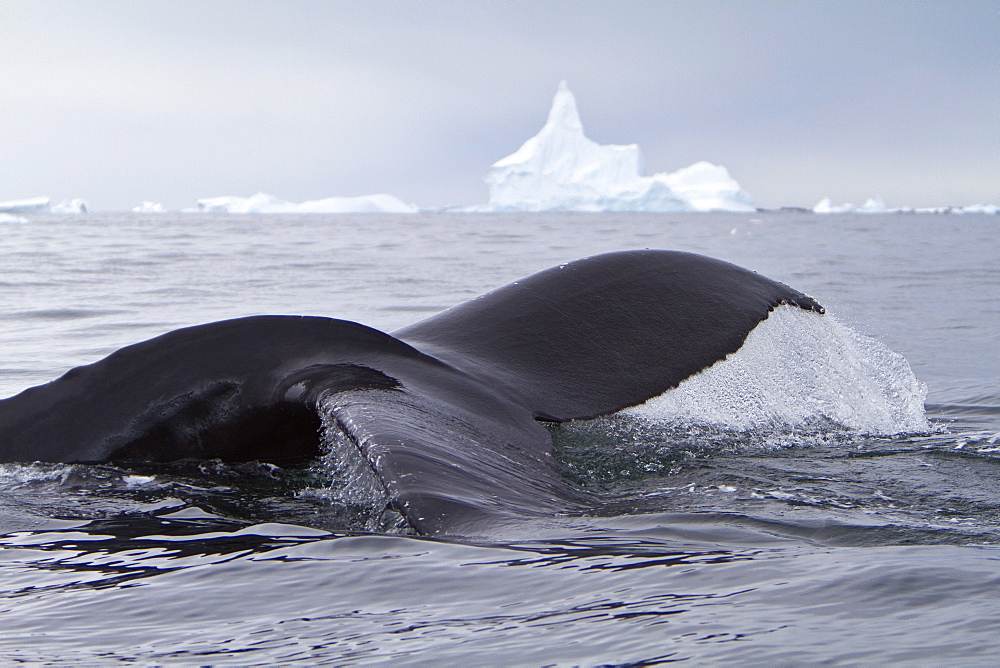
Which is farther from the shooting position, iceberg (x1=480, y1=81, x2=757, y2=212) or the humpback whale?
iceberg (x1=480, y1=81, x2=757, y2=212)

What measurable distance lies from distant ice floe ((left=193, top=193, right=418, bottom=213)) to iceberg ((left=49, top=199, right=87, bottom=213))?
1346cm

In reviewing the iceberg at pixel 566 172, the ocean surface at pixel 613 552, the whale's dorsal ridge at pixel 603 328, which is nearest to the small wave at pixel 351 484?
the ocean surface at pixel 613 552

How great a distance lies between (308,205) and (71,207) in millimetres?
18465

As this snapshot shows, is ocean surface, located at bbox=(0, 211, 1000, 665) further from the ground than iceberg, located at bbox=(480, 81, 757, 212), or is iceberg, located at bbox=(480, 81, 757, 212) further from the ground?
iceberg, located at bbox=(480, 81, 757, 212)

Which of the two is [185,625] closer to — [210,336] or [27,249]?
[210,336]

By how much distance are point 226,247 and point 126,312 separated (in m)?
14.8

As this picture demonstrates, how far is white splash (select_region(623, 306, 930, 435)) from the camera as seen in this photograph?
3762mm

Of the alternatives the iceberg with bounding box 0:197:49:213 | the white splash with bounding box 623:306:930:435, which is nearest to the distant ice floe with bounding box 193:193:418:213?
the iceberg with bounding box 0:197:49:213

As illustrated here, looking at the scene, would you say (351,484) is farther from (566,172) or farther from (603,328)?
(566,172)

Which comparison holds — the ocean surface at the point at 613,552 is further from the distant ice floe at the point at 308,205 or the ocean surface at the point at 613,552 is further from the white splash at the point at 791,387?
the distant ice floe at the point at 308,205

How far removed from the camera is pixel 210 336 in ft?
9.66

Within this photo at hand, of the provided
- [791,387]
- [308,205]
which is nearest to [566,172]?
[308,205]

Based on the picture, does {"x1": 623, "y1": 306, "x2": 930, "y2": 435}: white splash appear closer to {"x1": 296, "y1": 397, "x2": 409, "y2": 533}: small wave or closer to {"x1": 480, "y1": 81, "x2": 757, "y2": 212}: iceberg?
{"x1": 296, "y1": 397, "x2": 409, "y2": 533}: small wave

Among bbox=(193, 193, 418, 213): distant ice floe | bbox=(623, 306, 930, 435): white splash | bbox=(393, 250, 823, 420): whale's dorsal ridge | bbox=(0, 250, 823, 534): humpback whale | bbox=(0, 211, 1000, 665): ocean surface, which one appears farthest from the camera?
bbox=(193, 193, 418, 213): distant ice floe
